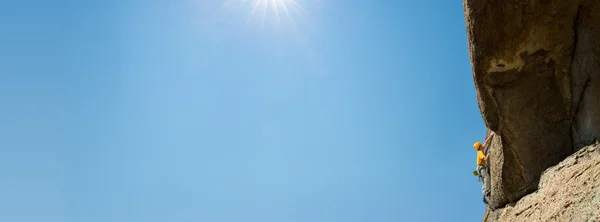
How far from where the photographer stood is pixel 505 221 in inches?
383

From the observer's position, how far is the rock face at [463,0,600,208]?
797cm

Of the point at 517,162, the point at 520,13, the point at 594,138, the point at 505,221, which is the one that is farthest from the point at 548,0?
the point at 505,221

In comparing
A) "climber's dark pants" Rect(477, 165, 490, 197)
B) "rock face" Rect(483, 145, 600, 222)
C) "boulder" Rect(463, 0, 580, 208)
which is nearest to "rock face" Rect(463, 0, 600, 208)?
"boulder" Rect(463, 0, 580, 208)

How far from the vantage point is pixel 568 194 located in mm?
7426

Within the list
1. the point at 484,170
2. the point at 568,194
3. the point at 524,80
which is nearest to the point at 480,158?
the point at 484,170

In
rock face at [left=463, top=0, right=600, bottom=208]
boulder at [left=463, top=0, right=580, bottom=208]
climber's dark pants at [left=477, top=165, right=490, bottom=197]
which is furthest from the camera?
climber's dark pants at [left=477, top=165, right=490, bottom=197]

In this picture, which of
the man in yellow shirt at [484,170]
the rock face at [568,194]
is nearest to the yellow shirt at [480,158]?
the man in yellow shirt at [484,170]

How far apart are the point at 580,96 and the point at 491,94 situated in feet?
5.54

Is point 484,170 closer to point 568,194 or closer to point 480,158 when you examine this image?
point 480,158

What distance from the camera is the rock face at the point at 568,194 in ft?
22.1

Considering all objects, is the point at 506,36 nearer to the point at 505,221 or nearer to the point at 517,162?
the point at 517,162

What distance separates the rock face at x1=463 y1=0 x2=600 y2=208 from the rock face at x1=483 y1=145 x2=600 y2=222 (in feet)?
1.39

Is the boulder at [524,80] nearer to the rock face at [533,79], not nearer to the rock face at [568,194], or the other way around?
the rock face at [533,79]

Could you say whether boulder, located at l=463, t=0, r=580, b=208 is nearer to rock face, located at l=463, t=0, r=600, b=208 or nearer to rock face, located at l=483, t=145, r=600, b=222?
rock face, located at l=463, t=0, r=600, b=208
